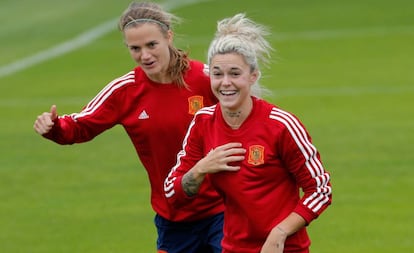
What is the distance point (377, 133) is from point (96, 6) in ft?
55.7

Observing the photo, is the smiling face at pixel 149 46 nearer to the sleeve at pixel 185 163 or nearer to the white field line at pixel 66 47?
the sleeve at pixel 185 163

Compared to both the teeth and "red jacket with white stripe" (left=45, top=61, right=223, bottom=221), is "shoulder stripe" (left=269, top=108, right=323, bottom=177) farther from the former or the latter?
"red jacket with white stripe" (left=45, top=61, right=223, bottom=221)

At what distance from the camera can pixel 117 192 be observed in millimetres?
16031

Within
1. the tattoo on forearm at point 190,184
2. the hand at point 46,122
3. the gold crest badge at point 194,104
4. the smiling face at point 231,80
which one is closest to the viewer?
the smiling face at point 231,80

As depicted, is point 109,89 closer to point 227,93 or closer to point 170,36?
point 170,36

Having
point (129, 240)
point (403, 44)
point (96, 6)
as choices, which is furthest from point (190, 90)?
point (96, 6)

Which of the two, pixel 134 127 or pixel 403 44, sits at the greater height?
pixel 403 44

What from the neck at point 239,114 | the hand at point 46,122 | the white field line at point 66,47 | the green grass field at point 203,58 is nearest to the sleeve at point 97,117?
the hand at point 46,122

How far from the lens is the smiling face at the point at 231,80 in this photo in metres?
7.95

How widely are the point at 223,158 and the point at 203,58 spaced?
18250mm

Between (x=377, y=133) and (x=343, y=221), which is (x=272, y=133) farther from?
(x=377, y=133)

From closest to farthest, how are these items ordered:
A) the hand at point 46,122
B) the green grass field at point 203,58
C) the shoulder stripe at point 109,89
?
the hand at point 46,122, the shoulder stripe at point 109,89, the green grass field at point 203,58

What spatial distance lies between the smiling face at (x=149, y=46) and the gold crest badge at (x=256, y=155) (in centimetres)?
149

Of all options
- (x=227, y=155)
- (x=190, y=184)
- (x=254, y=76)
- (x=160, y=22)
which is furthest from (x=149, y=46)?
(x=227, y=155)
